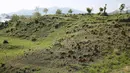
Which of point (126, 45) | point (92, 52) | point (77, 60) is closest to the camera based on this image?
point (77, 60)

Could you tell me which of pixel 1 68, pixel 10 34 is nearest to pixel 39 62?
pixel 1 68

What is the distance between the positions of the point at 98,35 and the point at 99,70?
17.4 meters

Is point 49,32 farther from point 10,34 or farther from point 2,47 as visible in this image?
point 2,47

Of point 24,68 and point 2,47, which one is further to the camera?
point 2,47

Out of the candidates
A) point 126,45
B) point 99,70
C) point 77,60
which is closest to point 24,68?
point 77,60

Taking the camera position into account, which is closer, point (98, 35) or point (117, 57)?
point (117, 57)

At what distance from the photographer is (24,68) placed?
29828mm

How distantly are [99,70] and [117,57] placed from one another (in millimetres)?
6080

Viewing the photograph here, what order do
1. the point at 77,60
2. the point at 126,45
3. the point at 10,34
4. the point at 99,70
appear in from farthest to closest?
the point at 10,34, the point at 126,45, the point at 77,60, the point at 99,70

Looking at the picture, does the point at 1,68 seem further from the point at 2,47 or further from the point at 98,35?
the point at 98,35

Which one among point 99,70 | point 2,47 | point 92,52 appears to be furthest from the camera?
point 2,47

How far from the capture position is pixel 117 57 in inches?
1302

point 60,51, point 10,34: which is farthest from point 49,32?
point 60,51

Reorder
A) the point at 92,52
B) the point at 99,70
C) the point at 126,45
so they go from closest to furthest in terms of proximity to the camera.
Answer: the point at 99,70 → the point at 92,52 → the point at 126,45
